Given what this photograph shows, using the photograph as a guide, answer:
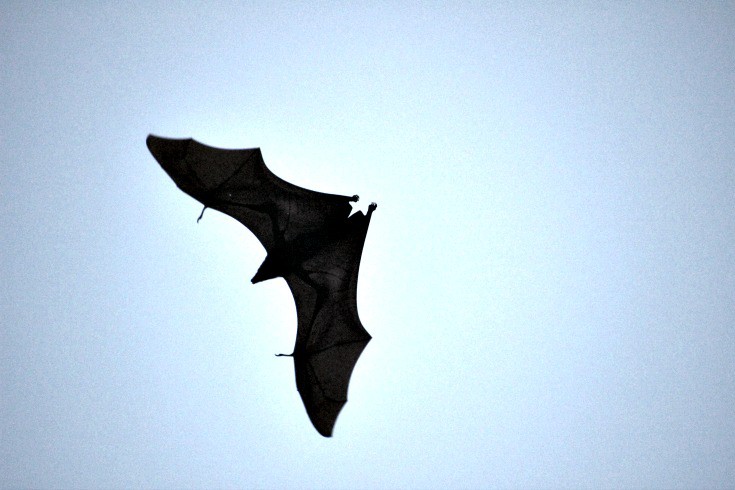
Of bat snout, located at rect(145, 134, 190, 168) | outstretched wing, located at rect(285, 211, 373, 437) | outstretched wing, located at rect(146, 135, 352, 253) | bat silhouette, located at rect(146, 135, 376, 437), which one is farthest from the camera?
outstretched wing, located at rect(285, 211, 373, 437)

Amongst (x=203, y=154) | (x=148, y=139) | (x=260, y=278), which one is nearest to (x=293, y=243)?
(x=260, y=278)

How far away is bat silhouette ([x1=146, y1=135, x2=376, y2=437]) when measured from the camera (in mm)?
14258

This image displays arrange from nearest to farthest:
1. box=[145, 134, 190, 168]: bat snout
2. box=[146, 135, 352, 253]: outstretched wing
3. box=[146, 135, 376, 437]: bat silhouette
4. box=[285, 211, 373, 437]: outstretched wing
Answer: box=[145, 134, 190, 168]: bat snout
box=[146, 135, 352, 253]: outstretched wing
box=[146, 135, 376, 437]: bat silhouette
box=[285, 211, 373, 437]: outstretched wing

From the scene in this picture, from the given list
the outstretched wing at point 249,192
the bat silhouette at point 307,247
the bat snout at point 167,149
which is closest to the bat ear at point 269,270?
the bat silhouette at point 307,247

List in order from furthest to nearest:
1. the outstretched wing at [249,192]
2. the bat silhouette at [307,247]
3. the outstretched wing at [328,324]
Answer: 1. the outstretched wing at [328,324]
2. the bat silhouette at [307,247]
3. the outstretched wing at [249,192]

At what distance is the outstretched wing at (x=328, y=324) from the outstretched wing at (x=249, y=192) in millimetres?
732

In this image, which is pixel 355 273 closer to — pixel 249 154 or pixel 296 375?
pixel 296 375

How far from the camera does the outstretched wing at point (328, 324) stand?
14.9 meters

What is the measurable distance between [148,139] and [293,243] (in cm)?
443

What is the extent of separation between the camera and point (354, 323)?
15648mm

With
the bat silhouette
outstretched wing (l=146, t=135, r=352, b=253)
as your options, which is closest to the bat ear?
the bat silhouette

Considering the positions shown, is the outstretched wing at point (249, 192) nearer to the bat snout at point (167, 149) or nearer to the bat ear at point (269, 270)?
the bat snout at point (167, 149)

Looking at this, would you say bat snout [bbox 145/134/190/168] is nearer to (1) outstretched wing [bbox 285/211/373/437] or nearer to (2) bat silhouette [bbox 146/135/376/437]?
(2) bat silhouette [bbox 146/135/376/437]

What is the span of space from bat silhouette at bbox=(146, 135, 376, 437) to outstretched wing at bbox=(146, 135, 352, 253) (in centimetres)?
2
